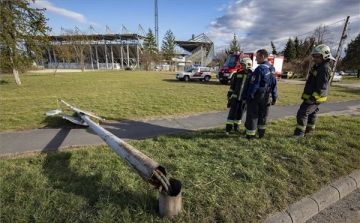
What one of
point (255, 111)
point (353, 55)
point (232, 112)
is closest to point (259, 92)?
point (255, 111)

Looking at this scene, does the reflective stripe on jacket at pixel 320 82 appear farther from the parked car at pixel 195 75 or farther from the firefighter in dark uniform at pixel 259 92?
the parked car at pixel 195 75

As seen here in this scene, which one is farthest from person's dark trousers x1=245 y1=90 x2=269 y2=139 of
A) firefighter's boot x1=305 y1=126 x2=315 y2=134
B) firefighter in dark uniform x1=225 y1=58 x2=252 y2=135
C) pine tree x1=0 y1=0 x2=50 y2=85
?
pine tree x1=0 y1=0 x2=50 y2=85

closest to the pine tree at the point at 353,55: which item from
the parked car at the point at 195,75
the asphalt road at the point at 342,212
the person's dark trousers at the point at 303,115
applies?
the parked car at the point at 195,75

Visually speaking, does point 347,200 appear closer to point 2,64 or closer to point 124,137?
point 124,137

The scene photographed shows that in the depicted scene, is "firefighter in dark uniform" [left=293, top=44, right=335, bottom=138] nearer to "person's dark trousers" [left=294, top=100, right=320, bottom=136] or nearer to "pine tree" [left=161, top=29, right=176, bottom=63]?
"person's dark trousers" [left=294, top=100, right=320, bottom=136]

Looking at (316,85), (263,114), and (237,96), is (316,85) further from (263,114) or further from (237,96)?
(237,96)

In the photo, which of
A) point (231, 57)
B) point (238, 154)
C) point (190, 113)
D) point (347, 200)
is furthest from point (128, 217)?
point (231, 57)

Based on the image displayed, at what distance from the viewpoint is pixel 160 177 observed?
1893 mm

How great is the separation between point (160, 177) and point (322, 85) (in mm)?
3780

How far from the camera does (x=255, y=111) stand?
4207 millimetres

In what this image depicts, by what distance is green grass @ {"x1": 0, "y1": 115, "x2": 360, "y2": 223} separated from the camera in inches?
84.7

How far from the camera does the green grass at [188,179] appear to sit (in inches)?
84.7

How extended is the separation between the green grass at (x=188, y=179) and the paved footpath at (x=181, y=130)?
5.0 inches

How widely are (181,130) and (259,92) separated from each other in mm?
2221
